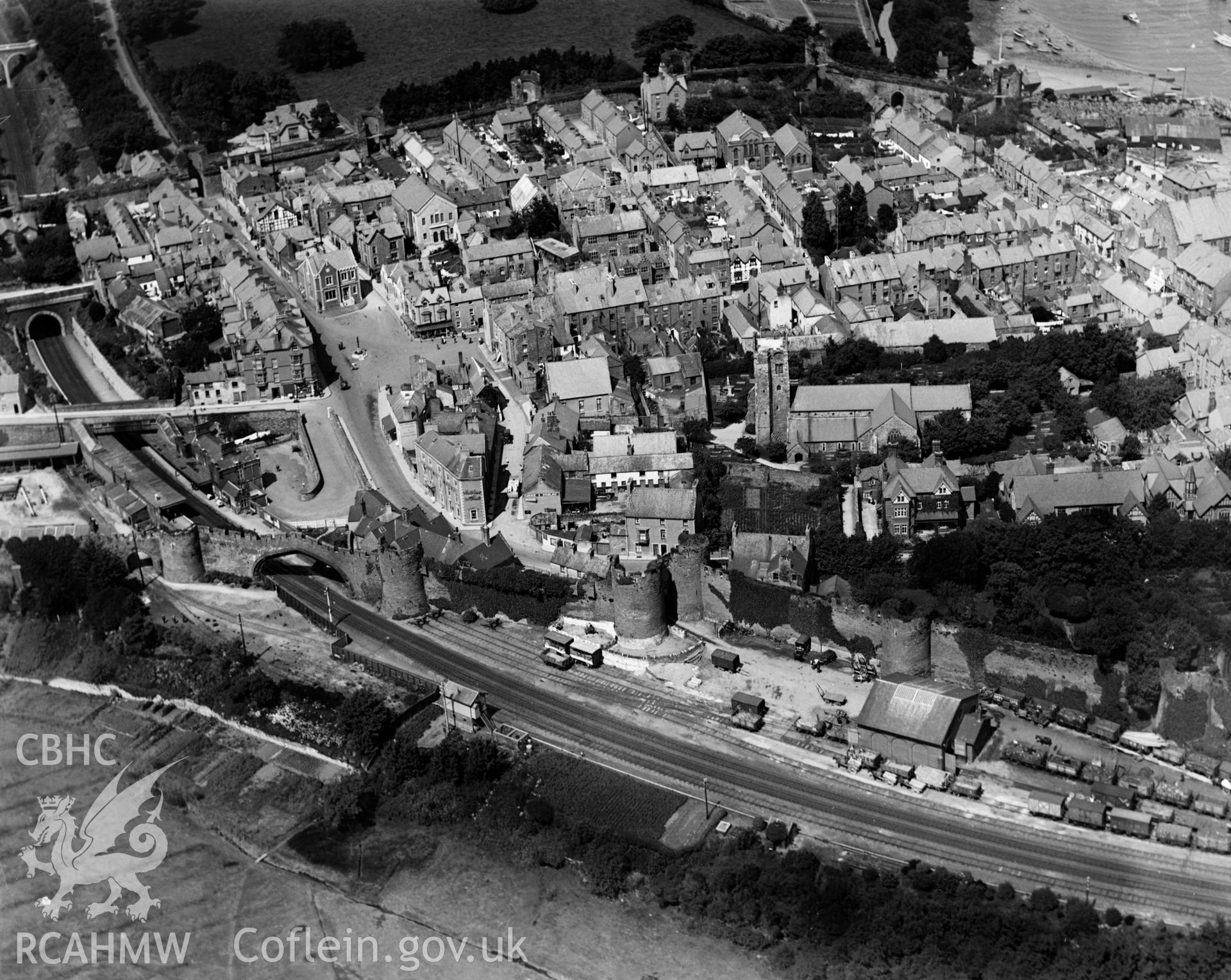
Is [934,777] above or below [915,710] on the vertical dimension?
below

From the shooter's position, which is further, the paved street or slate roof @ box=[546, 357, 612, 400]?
slate roof @ box=[546, 357, 612, 400]

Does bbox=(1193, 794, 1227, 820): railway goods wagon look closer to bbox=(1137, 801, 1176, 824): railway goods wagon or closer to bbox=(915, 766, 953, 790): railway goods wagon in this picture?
bbox=(1137, 801, 1176, 824): railway goods wagon

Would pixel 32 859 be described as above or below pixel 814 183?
below

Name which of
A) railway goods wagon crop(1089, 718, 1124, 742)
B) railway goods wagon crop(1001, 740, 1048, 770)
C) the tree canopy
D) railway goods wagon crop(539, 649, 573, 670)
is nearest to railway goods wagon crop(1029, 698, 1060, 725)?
railway goods wagon crop(1089, 718, 1124, 742)

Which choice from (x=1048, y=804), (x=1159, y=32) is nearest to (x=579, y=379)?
(x=1048, y=804)

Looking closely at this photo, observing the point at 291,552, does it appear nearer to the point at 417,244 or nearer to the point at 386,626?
the point at 386,626

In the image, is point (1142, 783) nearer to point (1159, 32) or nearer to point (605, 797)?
point (605, 797)

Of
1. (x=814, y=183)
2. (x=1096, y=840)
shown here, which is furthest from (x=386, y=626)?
(x=814, y=183)
